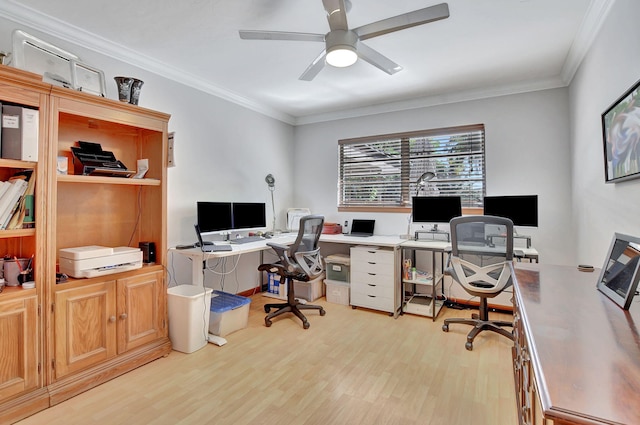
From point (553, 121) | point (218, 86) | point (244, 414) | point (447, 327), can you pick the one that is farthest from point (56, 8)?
point (553, 121)

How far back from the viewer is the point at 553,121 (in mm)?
3312

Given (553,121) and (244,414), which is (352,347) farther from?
(553,121)

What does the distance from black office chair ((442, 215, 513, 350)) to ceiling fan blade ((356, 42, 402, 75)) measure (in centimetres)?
135

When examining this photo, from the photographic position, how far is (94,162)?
7.36 feet

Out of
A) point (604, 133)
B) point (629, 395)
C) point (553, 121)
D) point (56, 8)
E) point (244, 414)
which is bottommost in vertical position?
point (244, 414)

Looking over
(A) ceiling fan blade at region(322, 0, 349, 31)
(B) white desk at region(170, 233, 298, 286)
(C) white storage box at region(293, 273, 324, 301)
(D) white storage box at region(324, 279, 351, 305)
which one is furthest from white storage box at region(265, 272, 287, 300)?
(A) ceiling fan blade at region(322, 0, 349, 31)

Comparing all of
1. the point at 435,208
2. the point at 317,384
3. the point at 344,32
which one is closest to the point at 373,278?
the point at 435,208

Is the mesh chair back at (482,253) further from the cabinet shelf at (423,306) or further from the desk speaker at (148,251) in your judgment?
the desk speaker at (148,251)

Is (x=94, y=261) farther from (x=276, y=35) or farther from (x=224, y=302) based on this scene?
(x=276, y=35)

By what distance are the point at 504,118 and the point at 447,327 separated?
2.36m

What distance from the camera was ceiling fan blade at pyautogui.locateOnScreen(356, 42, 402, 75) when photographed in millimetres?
2197

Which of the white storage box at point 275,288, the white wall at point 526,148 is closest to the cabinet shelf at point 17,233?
the white storage box at point 275,288

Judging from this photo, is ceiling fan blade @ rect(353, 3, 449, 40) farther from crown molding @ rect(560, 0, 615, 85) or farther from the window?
the window

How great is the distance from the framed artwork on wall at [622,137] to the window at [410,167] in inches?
A: 63.4
